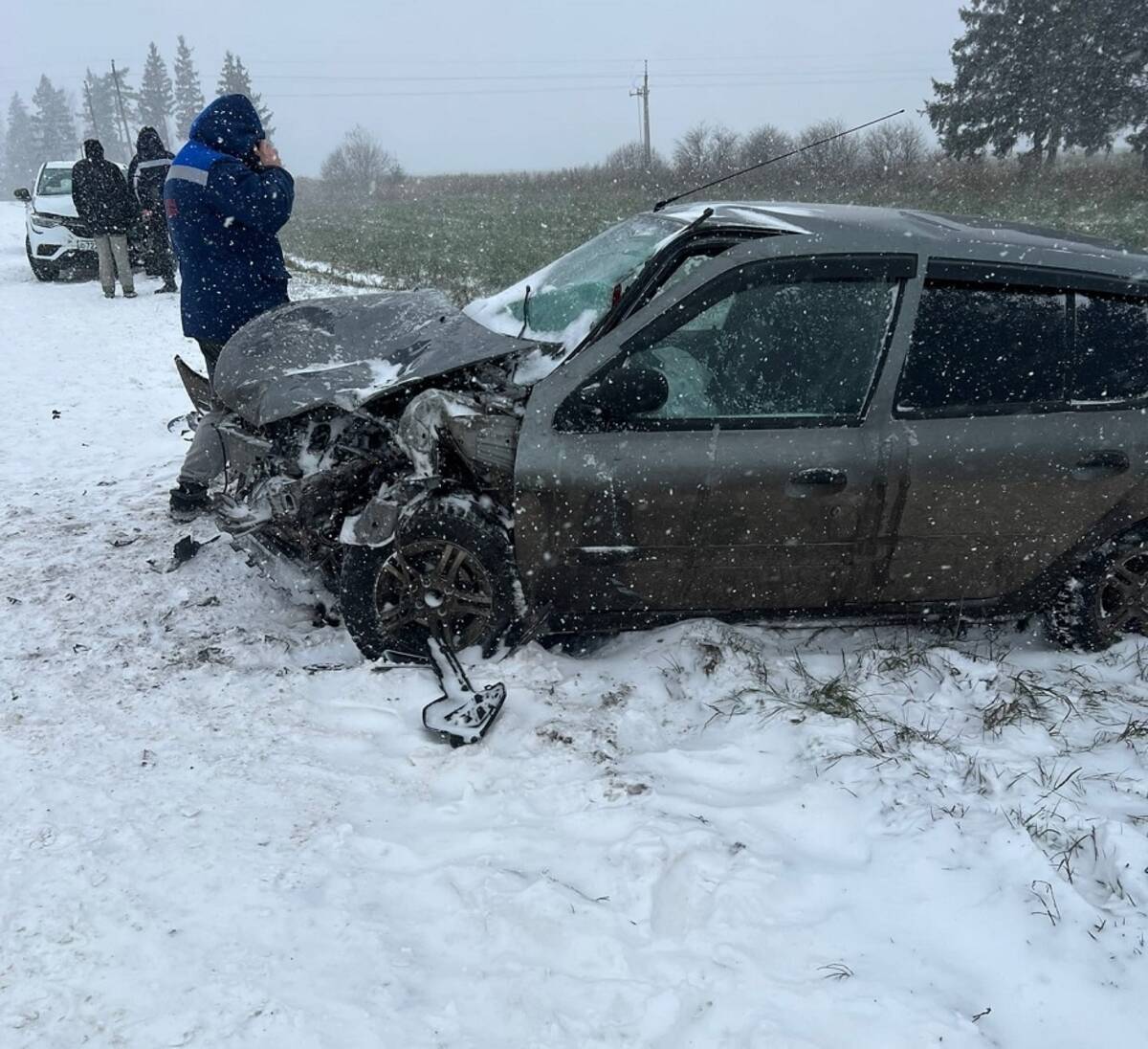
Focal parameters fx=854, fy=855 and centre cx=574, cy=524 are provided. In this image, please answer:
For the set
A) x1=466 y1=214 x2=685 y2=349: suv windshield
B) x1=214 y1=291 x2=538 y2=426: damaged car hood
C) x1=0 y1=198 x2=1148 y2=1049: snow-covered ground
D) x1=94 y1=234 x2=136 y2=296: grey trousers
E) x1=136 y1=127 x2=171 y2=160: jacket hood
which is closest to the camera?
x1=0 y1=198 x2=1148 y2=1049: snow-covered ground

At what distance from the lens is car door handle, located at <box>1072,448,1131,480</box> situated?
3.15 m

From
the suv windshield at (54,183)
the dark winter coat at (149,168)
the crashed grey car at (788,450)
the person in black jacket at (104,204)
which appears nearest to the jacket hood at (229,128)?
the crashed grey car at (788,450)

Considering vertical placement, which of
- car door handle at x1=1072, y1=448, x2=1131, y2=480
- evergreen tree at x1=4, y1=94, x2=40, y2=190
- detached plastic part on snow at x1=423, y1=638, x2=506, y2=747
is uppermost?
evergreen tree at x1=4, y1=94, x2=40, y2=190

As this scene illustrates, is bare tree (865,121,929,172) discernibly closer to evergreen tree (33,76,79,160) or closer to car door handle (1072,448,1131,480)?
car door handle (1072,448,1131,480)

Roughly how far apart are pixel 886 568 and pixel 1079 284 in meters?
1.27

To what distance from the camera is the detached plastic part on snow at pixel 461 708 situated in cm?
288

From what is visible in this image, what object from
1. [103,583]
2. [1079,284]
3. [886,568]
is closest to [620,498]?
[886,568]

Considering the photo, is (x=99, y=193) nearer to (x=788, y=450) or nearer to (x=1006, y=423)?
(x=788, y=450)

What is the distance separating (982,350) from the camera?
10.3 ft

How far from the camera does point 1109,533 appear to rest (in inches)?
129

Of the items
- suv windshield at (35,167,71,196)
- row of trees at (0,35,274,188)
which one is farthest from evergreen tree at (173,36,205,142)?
suv windshield at (35,167,71,196)

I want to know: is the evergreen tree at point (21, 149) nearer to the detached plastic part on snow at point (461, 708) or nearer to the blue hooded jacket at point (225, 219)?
the blue hooded jacket at point (225, 219)

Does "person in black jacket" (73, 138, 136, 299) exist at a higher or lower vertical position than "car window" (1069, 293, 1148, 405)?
higher

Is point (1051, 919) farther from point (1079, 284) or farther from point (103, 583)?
point (103, 583)
